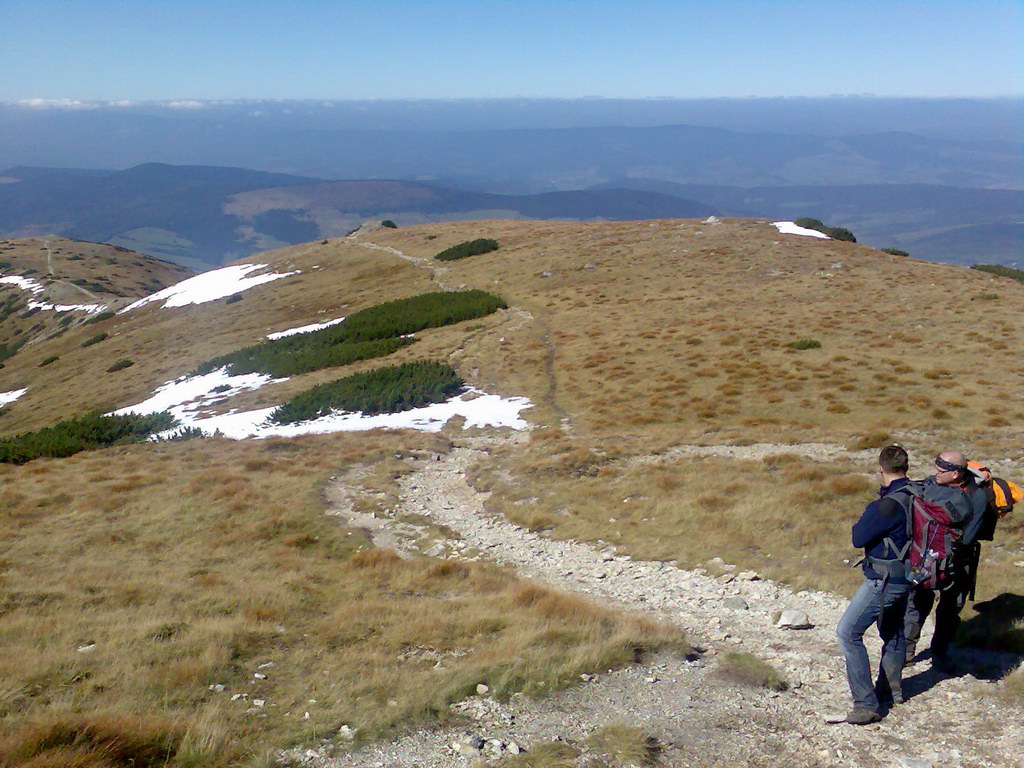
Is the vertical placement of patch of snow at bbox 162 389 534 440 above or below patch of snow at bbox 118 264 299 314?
below

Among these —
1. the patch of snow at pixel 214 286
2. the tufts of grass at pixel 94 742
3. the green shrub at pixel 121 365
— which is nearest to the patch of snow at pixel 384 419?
the tufts of grass at pixel 94 742

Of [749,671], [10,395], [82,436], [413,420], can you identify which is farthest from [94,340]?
[749,671]

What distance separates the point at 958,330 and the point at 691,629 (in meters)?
23.9

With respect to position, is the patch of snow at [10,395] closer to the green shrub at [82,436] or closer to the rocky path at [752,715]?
the green shrub at [82,436]

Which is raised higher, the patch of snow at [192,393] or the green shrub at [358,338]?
Result: the green shrub at [358,338]

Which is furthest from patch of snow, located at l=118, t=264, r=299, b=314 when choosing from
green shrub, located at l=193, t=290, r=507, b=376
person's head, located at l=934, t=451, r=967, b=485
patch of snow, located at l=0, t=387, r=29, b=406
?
person's head, located at l=934, t=451, r=967, b=485

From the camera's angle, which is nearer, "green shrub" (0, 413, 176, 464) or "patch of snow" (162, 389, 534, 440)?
"patch of snow" (162, 389, 534, 440)

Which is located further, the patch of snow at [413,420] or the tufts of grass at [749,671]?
the patch of snow at [413,420]

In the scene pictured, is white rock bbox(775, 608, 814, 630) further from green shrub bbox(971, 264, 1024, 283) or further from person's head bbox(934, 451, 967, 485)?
green shrub bbox(971, 264, 1024, 283)

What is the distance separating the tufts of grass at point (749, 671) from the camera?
255 inches

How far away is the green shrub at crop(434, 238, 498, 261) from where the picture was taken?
5259 centimetres

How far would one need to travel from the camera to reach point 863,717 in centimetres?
562

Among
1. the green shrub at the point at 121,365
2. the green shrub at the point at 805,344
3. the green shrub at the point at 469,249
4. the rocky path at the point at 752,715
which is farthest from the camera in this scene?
the green shrub at the point at 469,249

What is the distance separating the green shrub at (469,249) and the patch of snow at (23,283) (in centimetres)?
7017
